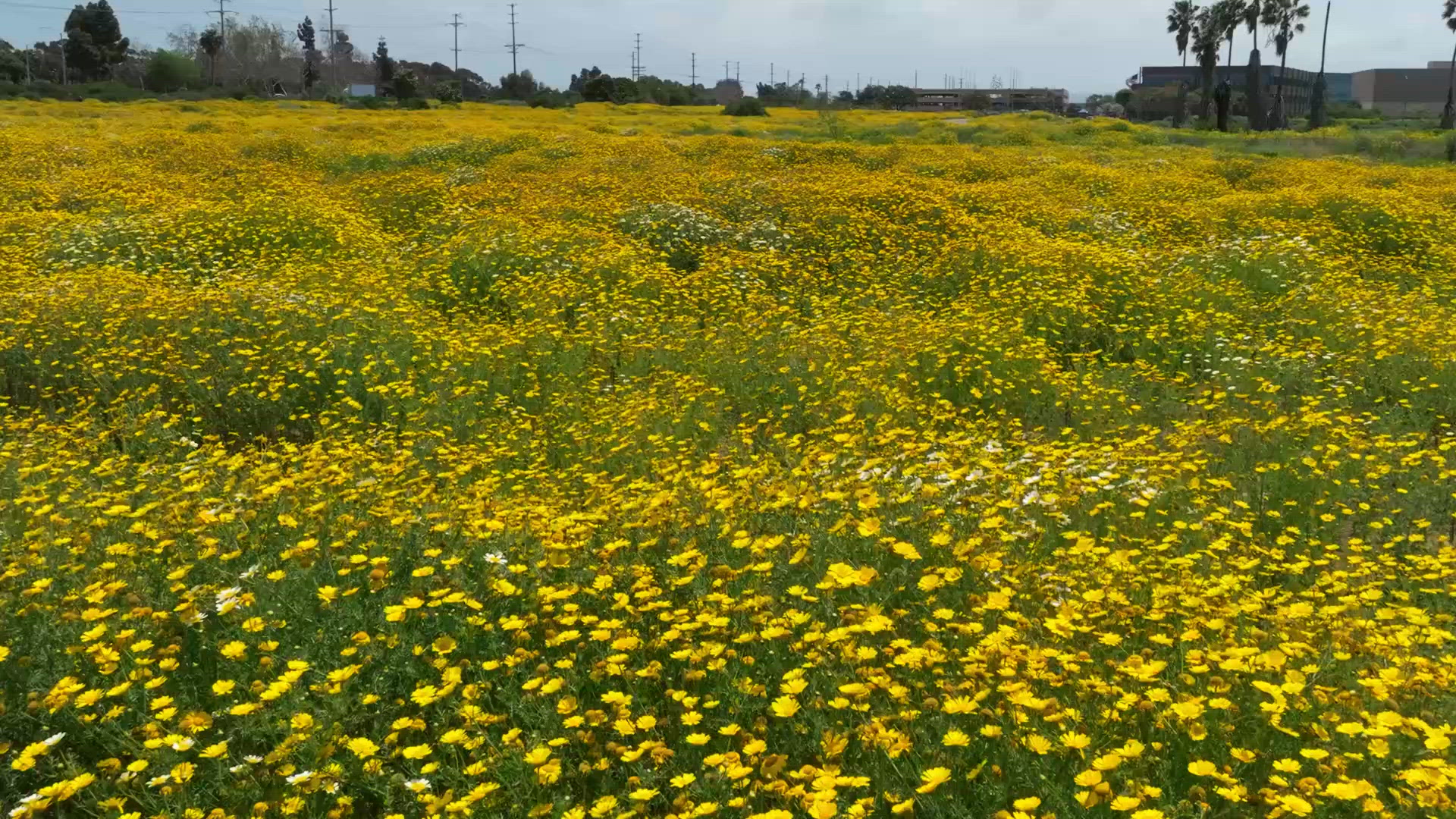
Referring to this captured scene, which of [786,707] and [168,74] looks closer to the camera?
[786,707]

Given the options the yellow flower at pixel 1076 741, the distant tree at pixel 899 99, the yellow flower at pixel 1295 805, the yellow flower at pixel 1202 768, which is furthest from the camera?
the distant tree at pixel 899 99

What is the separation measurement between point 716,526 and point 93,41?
9013 cm

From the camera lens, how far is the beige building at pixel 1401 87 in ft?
362

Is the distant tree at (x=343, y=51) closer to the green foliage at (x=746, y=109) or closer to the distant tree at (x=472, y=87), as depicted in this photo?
the distant tree at (x=472, y=87)

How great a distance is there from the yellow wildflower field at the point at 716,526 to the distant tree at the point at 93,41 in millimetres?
78610

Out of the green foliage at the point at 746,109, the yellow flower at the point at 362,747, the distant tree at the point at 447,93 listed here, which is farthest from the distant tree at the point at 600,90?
the yellow flower at the point at 362,747

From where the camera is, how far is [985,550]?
Result: 12.1 ft

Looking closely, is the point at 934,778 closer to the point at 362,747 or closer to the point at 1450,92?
the point at 362,747

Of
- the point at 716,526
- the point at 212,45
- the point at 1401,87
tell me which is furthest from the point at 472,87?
the point at 1401,87

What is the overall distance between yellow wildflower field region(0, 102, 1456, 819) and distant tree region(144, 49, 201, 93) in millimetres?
69080

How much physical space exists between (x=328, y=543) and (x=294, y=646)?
2.16ft

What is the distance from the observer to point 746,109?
54.5 meters

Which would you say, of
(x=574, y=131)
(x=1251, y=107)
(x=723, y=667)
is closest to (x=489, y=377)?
(x=723, y=667)

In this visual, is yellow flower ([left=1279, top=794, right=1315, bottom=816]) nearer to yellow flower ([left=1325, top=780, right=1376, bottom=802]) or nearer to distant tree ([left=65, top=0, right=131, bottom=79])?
yellow flower ([left=1325, top=780, right=1376, bottom=802])
